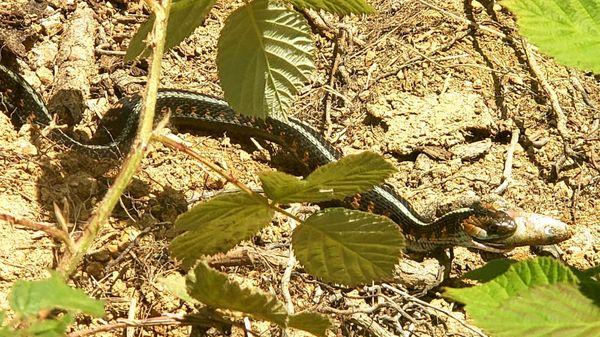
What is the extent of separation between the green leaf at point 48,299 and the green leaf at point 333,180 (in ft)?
2.14

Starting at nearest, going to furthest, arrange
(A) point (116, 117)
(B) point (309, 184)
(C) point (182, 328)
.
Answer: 1. (B) point (309, 184)
2. (C) point (182, 328)
3. (A) point (116, 117)

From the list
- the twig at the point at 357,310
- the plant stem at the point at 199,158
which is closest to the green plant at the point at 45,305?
the plant stem at the point at 199,158

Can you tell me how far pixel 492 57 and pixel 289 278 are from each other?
2.25 meters

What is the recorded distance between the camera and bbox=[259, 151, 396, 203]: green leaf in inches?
73.3

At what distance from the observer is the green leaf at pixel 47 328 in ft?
4.03

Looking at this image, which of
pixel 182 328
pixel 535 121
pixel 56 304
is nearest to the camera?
pixel 56 304

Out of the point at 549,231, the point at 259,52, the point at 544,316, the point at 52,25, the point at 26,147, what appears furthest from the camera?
the point at 52,25

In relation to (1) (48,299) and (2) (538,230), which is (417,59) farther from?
(1) (48,299)

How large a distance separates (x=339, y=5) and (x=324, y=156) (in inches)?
88.0

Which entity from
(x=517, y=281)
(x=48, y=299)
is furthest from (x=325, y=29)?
(x=48, y=299)

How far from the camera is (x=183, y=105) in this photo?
175 inches

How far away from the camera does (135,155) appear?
5.53 ft

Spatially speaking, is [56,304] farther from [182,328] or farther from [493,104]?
[493,104]

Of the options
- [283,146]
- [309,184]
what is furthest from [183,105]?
[309,184]
